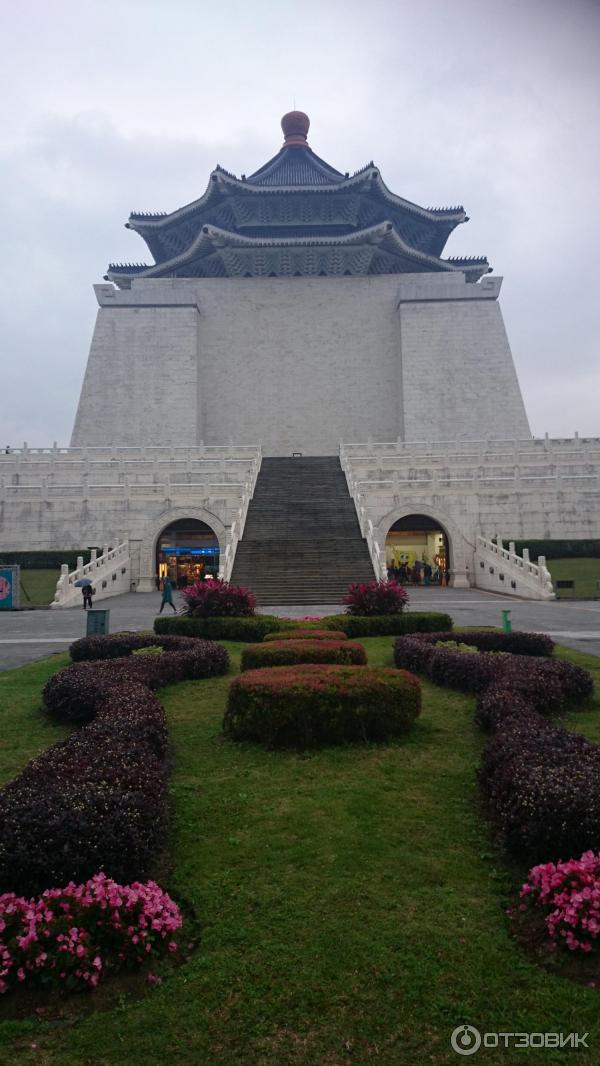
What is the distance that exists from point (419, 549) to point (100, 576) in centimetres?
1337

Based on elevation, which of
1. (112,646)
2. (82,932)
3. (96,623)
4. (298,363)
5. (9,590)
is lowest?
(82,932)

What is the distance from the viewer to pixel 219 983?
332cm

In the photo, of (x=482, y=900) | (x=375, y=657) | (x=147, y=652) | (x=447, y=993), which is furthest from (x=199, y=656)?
(x=447, y=993)

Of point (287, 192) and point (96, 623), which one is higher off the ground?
point (287, 192)

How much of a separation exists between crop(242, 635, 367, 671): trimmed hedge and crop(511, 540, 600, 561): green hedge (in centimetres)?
1874

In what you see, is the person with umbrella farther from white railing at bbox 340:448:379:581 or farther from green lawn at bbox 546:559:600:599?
green lawn at bbox 546:559:600:599

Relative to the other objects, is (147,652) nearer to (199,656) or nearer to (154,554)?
(199,656)

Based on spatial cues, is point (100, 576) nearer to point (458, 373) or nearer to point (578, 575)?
point (578, 575)

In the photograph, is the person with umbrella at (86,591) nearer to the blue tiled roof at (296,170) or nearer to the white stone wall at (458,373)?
the white stone wall at (458,373)

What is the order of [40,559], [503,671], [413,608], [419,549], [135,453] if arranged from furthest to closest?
[135,453]
[419,549]
[40,559]
[413,608]
[503,671]

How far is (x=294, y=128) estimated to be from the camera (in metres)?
52.9

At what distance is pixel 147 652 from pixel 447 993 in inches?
301

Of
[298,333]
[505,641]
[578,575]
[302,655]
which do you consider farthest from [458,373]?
[302,655]

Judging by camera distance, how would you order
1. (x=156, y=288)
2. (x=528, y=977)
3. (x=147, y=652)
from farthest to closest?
(x=156, y=288) < (x=147, y=652) < (x=528, y=977)
